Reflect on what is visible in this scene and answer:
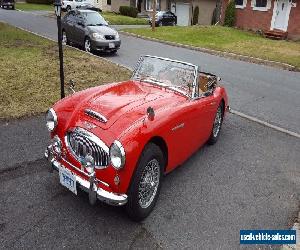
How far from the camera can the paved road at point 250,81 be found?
888cm

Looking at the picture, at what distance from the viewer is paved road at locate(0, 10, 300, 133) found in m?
8.88

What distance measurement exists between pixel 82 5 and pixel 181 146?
121 ft

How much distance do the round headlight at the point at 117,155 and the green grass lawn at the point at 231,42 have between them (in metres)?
13.5

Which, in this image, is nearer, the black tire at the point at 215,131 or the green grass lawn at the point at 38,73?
the black tire at the point at 215,131

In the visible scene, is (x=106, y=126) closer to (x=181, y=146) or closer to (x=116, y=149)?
(x=116, y=149)

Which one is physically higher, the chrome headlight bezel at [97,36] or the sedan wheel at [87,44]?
the chrome headlight bezel at [97,36]

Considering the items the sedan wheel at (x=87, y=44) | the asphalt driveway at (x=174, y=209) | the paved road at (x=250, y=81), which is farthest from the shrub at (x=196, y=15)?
the asphalt driveway at (x=174, y=209)

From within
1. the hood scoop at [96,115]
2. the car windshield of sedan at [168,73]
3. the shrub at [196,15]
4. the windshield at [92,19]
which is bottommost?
the hood scoop at [96,115]

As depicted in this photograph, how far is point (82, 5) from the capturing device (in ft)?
125

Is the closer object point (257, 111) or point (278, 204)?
point (278, 204)

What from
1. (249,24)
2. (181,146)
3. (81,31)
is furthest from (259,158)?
(249,24)

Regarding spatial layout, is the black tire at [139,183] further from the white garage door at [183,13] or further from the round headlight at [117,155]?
the white garage door at [183,13]

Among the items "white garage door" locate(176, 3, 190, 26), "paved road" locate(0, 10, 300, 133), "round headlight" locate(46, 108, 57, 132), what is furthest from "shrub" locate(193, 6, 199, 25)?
"round headlight" locate(46, 108, 57, 132)

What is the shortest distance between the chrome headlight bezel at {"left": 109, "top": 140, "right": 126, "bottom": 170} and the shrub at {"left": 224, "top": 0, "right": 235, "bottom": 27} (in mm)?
25847
